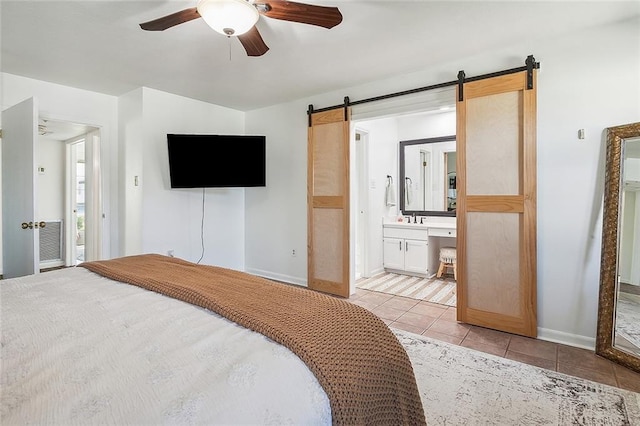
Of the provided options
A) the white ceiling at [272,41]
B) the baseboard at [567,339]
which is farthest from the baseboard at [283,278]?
the baseboard at [567,339]

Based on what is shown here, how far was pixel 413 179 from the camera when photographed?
518cm

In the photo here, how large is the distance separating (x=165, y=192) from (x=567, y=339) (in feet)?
14.1

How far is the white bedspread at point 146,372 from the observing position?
2.34 ft

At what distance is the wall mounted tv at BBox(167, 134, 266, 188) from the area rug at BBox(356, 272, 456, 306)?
6.77ft

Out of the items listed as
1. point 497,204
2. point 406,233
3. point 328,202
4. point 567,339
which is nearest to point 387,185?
point 406,233

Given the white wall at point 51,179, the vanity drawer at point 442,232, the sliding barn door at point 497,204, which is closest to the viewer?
the sliding barn door at point 497,204

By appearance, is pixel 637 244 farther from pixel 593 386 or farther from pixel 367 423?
pixel 367 423

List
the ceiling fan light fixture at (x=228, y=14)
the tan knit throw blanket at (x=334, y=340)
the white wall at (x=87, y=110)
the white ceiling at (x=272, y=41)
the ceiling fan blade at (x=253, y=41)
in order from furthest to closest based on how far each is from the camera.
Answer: the white wall at (x=87, y=110) < the white ceiling at (x=272, y=41) < the ceiling fan blade at (x=253, y=41) < the ceiling fan light fixture at (x=228, y=14) < the tan knit throw blanket at (x=334, y=340)

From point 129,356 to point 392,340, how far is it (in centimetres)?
89

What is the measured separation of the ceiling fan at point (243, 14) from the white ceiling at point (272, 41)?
0.32 m

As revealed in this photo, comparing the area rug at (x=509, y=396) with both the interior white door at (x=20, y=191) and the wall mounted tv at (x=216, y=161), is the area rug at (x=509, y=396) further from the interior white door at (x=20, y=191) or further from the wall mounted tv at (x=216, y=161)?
the interior white door at (x=20, y=191)

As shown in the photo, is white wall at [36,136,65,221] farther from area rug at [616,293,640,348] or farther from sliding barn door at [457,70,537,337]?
area rug at [616,293,640,348]

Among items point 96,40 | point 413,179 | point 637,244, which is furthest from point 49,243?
point 637,244

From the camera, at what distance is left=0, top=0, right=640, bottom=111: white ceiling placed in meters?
2.17
